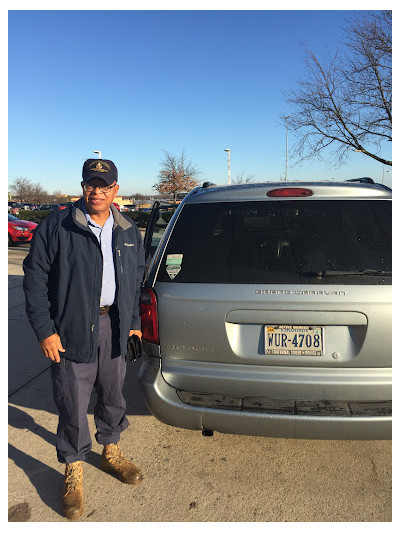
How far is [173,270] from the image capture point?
236 cm

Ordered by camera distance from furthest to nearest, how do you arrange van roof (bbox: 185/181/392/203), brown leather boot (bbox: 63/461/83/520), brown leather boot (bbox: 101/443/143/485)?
brown leather boot (bbox: 101/443/143/485) → van roof (bbox: 185/181/392/203) → brown leather boot (bbox: 63/461/83/520)

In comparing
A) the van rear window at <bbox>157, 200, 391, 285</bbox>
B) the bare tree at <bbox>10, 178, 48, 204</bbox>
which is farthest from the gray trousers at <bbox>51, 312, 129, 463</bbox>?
the bare tree at <bbox>10, 178, 48, 204</bbox>

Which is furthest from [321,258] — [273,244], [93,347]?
[93,347]

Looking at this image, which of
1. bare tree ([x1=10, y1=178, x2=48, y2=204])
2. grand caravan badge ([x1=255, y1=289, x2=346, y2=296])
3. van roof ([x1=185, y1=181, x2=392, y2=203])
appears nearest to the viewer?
grand caravan badge ([x1=255, y1=289, x2=346, y2=296])

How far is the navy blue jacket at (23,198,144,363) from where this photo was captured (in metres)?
2.32

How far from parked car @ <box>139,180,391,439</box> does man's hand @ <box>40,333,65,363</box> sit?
0.52 metres

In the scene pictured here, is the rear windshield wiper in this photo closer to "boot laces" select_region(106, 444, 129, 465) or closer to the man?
the man

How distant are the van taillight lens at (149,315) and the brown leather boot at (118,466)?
0.85 metres

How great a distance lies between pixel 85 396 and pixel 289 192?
1.78m

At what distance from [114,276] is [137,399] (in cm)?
158

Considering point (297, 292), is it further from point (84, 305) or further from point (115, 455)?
point (115, 455)

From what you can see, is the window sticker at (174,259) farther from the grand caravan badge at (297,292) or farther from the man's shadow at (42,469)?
the man's shadow at (42,469)

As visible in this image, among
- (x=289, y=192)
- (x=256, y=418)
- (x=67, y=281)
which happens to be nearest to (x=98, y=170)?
(x=67, y=281)
